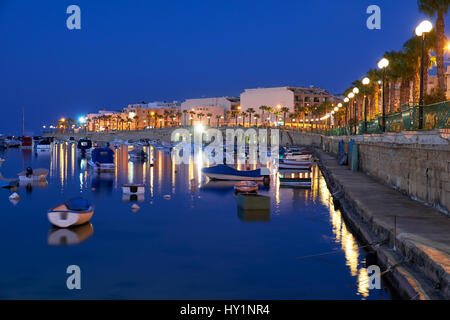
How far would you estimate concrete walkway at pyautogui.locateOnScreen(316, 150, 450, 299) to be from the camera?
10922 mm

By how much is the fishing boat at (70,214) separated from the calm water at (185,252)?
442 millimetres

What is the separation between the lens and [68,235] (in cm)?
2147

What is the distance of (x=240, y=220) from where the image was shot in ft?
84.3

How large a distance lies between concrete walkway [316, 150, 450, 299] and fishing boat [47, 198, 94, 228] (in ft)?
38.9

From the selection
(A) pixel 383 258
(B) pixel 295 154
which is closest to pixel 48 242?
(A) pixel 383 258

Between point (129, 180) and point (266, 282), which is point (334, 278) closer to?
point (266, 282)

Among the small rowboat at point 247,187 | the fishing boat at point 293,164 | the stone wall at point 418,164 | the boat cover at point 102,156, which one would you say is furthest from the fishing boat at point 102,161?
the stone wall at point 418,164

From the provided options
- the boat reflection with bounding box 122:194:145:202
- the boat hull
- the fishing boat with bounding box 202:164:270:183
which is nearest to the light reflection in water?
the boat reflection with bounding box 122:194:145:202

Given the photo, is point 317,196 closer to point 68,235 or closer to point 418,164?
point 418,164

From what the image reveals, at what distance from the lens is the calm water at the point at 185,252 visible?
1427 centimetres

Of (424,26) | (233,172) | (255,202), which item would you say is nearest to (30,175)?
(233,172)

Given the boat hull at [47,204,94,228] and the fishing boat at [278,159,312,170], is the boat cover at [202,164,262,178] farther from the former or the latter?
the boat hull at [47,204,94,228]

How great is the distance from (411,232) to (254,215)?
12.9 meters
